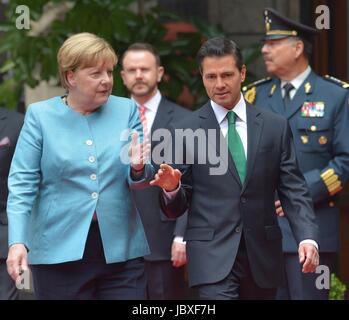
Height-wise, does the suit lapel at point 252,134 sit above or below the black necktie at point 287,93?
below

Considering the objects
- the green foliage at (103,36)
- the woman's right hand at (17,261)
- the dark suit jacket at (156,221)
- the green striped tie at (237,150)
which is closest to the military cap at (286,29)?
the dark suit jacket at (156,221)

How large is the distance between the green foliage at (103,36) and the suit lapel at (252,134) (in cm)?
230

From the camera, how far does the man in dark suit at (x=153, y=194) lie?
7711 mm

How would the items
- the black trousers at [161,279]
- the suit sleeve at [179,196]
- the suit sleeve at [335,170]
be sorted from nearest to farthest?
the suit sleeve at [179,196], the suit sleeve at [335,170], the black trousers at [161,279]

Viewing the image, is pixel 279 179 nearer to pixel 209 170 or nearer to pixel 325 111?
pixel 209 170

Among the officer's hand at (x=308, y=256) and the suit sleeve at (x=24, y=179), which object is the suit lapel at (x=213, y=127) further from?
the suit sleeve at (x=24, y=179)

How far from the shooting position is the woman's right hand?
581 centimetres

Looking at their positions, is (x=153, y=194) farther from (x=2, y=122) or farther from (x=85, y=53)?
(x=85, y=53)

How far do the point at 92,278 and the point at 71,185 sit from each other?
0.44 m

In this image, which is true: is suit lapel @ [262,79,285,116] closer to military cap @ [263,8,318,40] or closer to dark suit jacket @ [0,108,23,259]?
military cap @ [263,8,318,40]

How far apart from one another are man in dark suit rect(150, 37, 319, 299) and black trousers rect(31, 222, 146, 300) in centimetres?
36

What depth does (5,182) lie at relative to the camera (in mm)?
6863

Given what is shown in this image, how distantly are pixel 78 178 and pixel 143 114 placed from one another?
6.19 feet

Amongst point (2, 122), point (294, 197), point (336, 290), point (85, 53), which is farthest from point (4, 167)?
point (336, 290)
